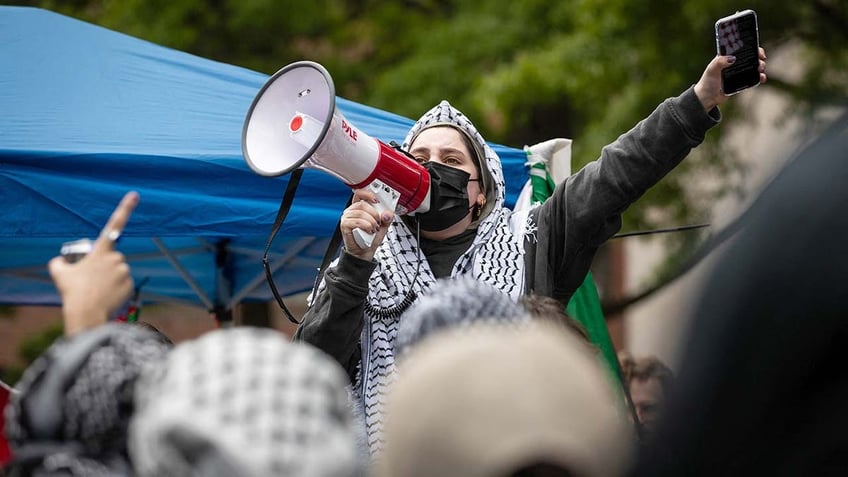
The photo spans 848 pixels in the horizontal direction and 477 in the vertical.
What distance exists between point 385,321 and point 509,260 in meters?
0.39

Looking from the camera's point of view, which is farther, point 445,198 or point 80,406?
point 445,198

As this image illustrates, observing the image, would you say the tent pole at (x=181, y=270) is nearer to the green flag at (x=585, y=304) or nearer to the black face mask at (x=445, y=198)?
the green flag at (x=585, y=304)

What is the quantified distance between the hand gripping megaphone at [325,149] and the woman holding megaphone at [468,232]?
0.06 m

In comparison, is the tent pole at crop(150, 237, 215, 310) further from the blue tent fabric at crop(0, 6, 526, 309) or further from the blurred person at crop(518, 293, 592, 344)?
the blurred person at crop(518, 293, 592, 344)

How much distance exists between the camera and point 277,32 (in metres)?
8.89

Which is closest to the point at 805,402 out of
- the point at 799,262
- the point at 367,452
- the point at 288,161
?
the point at 799,262

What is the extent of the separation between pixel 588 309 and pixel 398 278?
3.67 feet

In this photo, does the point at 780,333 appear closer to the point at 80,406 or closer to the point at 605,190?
the point at 80,406

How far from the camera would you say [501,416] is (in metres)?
1.39

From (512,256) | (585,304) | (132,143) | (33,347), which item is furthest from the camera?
(33,347)

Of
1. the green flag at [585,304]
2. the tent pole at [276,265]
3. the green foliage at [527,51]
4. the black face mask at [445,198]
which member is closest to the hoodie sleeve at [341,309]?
the black face mask at [445,198]

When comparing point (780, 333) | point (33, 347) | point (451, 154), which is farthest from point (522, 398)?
point (33, 347)

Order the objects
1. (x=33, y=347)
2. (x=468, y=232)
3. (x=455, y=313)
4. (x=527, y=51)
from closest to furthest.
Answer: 1. (x=455, y=313)
2. (x=468, y=232)
3. (x=527, y=51)
4. (x=33, y=347)

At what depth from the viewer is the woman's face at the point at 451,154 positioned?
3.29 m
